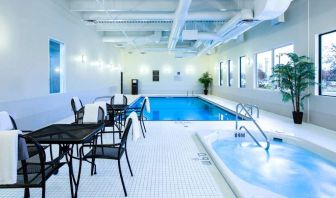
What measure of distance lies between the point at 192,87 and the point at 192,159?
48.5 ft

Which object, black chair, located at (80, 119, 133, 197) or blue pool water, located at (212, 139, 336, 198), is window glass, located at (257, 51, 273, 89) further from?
black chair, located at (80, 119, 133, 197)

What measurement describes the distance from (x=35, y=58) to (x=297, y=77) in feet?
→ 18.9

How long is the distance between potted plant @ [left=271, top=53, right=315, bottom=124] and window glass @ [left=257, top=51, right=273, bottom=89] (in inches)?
90.3

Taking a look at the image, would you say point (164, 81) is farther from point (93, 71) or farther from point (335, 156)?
point (335, 156)

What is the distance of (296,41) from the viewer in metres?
6.57

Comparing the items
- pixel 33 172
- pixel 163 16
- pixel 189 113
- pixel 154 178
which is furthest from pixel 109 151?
pixel 189 113

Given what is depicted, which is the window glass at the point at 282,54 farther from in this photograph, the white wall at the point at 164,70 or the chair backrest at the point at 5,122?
the white wall at the point at 164,70

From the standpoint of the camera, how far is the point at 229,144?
5039 millimetres

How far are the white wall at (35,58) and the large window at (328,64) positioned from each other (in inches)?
244

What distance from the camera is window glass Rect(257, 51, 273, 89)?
8487 millimetres

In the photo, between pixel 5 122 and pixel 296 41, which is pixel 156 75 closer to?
pixel 296 41

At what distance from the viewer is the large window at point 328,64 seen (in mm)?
5410

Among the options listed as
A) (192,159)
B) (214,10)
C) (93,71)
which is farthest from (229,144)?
(93,71)

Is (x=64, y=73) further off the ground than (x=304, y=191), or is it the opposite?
(x=64, y=73)
